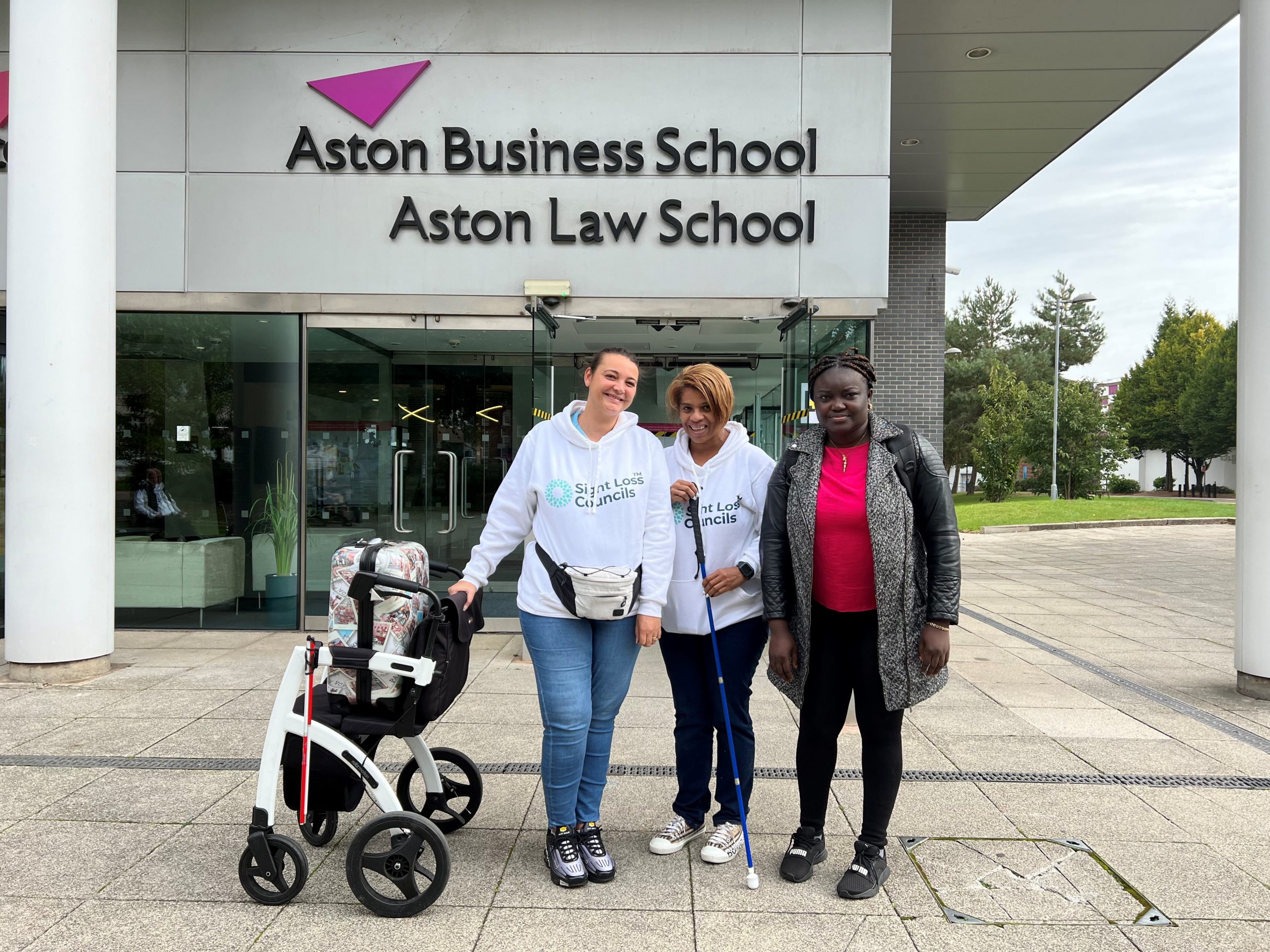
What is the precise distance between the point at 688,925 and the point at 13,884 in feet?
7.35

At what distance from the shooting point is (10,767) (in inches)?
175

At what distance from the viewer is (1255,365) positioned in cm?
593

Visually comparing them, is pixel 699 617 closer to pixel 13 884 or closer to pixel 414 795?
pixel 414 795

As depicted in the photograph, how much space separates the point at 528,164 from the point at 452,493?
9.22 ft

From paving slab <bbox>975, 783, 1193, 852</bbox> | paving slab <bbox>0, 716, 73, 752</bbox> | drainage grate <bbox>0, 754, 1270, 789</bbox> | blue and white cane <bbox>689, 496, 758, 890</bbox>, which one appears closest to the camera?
blue and white cane <bbox>689, 496, 758, 890</bbox>

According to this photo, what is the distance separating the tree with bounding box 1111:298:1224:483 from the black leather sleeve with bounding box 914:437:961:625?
63995 mm

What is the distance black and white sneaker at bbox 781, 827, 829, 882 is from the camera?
3.29 m

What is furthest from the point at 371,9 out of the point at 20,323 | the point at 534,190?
the point at 20,323

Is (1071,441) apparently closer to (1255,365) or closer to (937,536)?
(1255,365)

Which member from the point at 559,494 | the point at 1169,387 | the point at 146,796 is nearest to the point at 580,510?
the point at 559,494

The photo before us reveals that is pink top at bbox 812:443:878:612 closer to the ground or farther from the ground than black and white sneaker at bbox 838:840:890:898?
farther from the ground

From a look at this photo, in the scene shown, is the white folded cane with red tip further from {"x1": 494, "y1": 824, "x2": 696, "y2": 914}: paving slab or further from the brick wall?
the brick wall

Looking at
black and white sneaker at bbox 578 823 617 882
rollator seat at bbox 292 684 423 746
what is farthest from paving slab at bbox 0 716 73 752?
black and white sneaker at bbox 578 823 617 882

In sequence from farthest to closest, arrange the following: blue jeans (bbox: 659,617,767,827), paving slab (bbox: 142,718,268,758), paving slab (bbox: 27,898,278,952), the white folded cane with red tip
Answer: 1. paving slab (bbox: 142,718,268,758)
2. blue jeans (bbox: 659,617,767,827)
3. the white folded cane with red tip
4. paving slab (bbox: 27,898,278,952)
